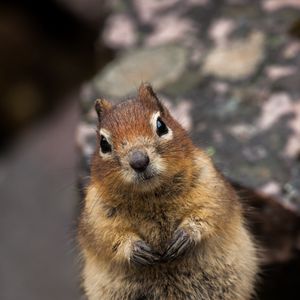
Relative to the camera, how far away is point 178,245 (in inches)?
240

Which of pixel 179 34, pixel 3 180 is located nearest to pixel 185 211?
pixel 179 34

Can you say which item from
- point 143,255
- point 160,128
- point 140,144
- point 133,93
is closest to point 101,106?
point 160,128

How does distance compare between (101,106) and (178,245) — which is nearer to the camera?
(178,245)

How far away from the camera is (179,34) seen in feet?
30.7

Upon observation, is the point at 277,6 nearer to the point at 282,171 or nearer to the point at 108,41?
the point at 108,41

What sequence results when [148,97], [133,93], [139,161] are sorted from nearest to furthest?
[139,161], [148,97], [133,93]

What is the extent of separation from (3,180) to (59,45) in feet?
8.68

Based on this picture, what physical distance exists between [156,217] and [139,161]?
50 cm

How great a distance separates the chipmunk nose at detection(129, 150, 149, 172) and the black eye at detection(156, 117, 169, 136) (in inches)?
12.1

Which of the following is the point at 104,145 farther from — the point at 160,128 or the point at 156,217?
the point at 156,217

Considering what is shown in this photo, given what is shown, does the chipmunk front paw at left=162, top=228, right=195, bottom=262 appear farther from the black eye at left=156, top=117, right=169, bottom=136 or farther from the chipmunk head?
the black eye at left=156, top=117, right=169, bottom=136

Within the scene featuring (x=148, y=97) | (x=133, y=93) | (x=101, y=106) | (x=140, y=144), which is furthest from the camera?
(x=133, y=93)

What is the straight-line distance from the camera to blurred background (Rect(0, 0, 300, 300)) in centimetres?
777

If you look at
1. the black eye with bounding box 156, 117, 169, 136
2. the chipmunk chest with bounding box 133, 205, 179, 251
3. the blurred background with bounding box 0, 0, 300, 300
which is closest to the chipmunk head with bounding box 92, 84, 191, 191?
the black eye with bounding box 156, 117, 169, 136
